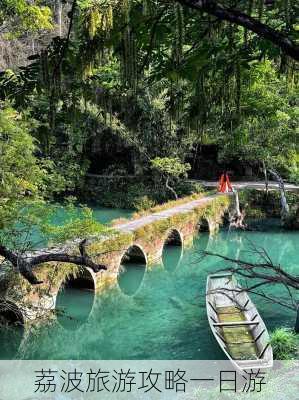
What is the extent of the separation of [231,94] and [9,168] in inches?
327

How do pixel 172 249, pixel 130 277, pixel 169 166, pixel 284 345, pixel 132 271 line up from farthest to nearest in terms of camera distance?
pixel 169 166
pixel 172 249
pixel 132 271
pixel 130 277
pixel 284 345

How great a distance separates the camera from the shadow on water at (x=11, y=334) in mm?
9641

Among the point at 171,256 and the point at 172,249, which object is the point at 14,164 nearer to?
the point at 171,256

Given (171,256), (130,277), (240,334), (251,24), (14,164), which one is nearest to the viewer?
(251,24)

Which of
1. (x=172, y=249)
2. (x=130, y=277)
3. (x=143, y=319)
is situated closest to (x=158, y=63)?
(x=143, y=319)

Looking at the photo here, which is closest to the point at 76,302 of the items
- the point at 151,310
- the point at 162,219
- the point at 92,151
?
the point at 151,310

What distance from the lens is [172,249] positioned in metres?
18.2


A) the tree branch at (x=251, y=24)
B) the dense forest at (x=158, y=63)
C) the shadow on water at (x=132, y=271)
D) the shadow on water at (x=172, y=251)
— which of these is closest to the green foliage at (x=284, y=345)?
the dense forest at (x=158, y=63)

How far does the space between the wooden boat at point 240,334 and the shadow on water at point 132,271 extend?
3.56 metres

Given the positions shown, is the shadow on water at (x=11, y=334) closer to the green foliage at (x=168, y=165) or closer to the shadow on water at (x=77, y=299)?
the shadow on water at (x=77, y=299)

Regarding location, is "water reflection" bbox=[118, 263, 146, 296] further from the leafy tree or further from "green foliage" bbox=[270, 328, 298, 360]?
the leafy tree

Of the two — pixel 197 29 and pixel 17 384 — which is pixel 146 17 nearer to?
pixel 197 29

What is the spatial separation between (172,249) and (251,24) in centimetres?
1695

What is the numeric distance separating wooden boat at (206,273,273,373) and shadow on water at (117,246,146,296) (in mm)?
3557
